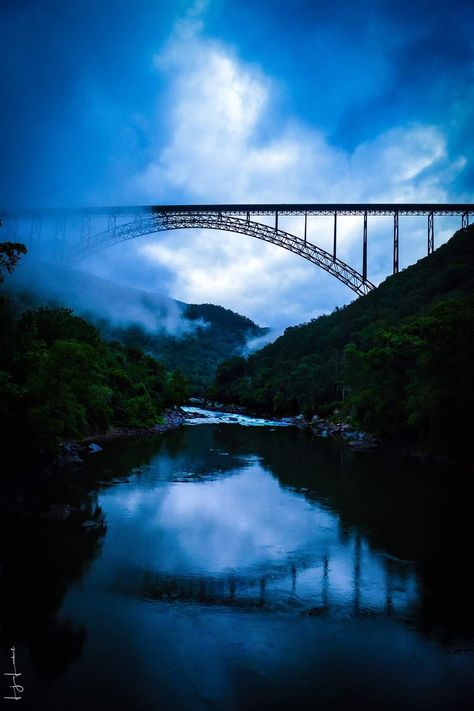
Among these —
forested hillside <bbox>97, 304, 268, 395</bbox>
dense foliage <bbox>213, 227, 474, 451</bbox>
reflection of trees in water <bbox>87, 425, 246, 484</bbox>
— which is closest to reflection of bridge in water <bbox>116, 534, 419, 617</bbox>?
reflection of trees in water <bbox>87, 425, 246, 484</bbox>

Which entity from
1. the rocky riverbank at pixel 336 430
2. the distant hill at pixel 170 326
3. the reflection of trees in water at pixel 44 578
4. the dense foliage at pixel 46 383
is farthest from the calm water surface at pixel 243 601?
the distant hill at pixel 170 326

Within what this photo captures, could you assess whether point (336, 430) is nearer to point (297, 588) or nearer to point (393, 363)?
point (393, 363)

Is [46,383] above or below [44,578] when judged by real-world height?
above

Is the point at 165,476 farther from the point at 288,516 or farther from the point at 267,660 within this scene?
the point at 267,660

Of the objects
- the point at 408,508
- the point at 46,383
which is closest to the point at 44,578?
the point at 46,383

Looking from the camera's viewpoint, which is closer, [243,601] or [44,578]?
[243,601]

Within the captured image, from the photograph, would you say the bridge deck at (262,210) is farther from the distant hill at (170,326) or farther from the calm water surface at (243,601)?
the distant hill at (170,326)

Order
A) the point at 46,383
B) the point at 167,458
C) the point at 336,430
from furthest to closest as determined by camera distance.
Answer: the point at 336,430 → the point at 167,458 → the point at 46,383

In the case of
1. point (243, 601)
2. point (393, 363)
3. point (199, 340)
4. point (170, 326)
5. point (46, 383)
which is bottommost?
point (243, 601)
